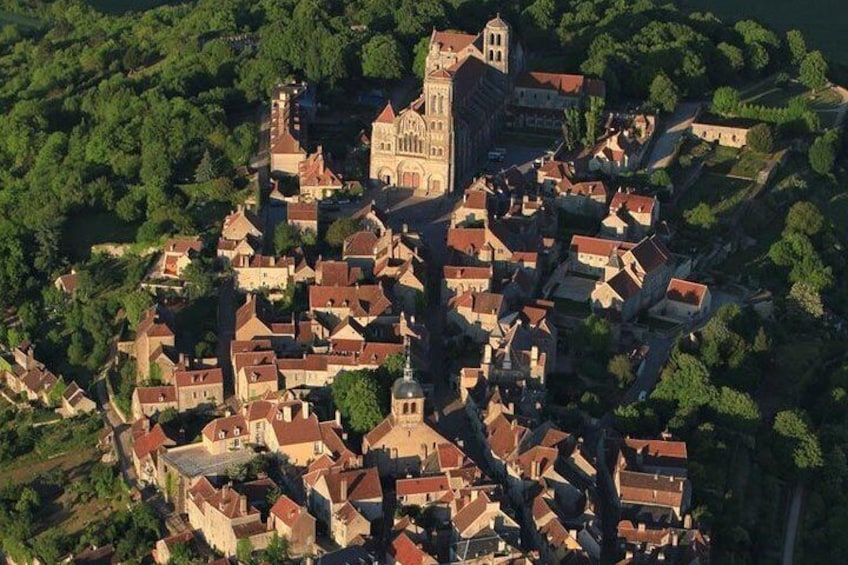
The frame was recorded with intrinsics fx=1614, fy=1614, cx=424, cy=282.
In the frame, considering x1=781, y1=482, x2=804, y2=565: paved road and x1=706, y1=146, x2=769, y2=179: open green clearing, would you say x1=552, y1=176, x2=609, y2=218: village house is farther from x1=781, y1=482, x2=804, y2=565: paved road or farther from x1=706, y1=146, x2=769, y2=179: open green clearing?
x1=781, y1=482, x2=804, y2=565: paved road

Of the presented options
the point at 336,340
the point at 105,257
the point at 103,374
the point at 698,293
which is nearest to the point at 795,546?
the point at 698,293

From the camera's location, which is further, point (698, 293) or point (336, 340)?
point (698, 293)

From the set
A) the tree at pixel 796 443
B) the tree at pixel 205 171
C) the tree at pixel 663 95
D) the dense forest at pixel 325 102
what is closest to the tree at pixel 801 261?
the dense forest at pixel 325 102

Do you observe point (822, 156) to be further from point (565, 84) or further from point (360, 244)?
point (360, 244)

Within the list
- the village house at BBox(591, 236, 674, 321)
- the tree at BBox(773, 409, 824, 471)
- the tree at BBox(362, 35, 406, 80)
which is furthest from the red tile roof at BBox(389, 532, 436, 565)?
the tree at BBox(362, 35, 406, 80)

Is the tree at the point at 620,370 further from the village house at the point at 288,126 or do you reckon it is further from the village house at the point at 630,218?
the village house at the point at 288,126

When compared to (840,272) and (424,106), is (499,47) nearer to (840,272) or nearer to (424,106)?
(424,106)

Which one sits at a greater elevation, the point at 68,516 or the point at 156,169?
the point at 156,169
